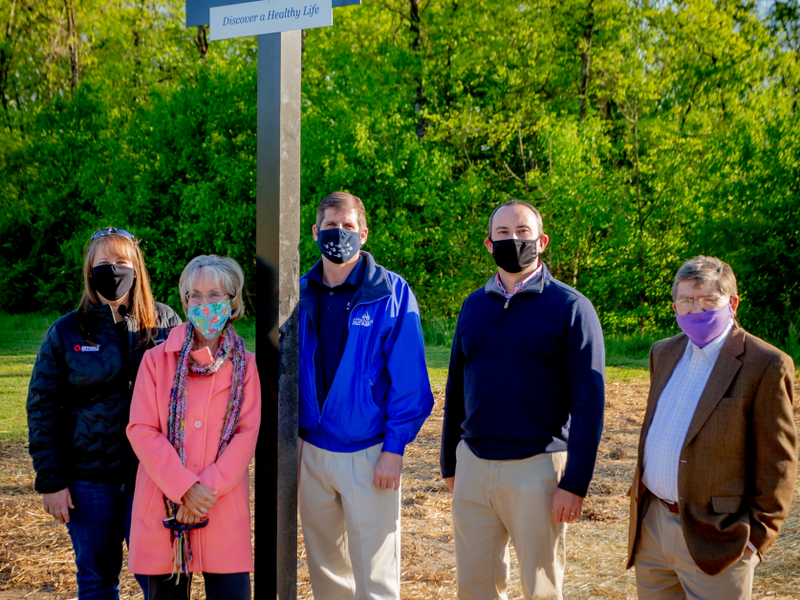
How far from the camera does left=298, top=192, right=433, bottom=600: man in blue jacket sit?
3195 mm

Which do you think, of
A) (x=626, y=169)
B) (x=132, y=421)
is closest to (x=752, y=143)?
(x=626, y=169)

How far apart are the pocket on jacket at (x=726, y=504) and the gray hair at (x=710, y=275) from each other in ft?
2.61

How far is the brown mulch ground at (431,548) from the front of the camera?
167 inches

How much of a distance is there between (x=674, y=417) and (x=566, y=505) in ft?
1.90

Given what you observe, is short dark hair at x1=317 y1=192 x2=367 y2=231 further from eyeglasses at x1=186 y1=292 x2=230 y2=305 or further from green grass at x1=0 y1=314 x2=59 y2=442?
green grass at x1=0 y1=314 x2=59 y2=442

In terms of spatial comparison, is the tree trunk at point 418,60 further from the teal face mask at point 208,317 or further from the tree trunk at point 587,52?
the teal face mask at point 208,317

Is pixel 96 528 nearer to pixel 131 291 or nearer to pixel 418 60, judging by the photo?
pixel 131 291

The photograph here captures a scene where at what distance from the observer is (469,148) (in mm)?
21438

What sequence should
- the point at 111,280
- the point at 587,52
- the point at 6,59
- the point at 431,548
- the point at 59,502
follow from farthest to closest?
the point at 6,59 → the point at 587,52 → the point at 431,548 → the point at 111,280 → the point at 59,502

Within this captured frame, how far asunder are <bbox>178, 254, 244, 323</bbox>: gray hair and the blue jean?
87 cm

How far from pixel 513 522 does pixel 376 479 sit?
643 millimetres

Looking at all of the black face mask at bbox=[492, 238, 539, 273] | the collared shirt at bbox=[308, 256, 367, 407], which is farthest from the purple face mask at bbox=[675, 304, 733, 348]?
the collared shirt at bbox=[308, 256, 367, 407]

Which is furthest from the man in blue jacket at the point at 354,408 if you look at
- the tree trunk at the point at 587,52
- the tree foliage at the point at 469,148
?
the tree trunk at the point at 587,52

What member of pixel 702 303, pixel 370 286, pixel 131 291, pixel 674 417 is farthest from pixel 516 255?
pixel 131 291
